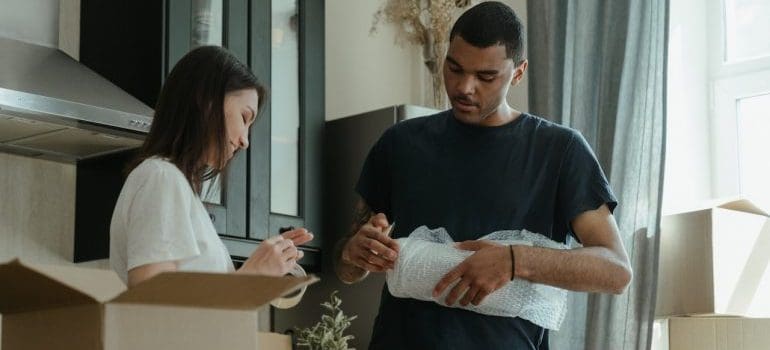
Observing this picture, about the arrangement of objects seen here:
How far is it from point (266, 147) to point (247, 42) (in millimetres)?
308

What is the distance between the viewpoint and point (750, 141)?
134 inches

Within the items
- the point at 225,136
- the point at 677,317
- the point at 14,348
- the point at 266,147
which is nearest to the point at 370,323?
the point at 266,147

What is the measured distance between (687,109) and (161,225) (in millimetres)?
2439

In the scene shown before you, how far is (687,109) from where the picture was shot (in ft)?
11.4

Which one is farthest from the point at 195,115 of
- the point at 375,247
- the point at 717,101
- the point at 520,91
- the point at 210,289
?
the point at 717,101

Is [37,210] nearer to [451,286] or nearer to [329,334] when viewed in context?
[329,334]

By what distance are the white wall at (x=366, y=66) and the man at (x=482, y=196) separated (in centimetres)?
171

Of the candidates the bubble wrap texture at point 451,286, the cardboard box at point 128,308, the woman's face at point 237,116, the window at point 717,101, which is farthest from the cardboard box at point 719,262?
the cardboard box at point 128,308

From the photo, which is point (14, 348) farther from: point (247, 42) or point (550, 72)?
point (550, 72)

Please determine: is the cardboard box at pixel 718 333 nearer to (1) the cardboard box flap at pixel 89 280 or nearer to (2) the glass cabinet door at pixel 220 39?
(2) the glass cabinet door at pixel 220 39

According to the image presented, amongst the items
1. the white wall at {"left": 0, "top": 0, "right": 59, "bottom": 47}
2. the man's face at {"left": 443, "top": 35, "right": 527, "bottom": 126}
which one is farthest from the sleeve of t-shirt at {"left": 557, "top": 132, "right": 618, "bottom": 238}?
the white wall at {"left": 0, "top": 0, "right": 59, "bottom": 47}

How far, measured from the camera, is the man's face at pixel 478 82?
6.22 feet

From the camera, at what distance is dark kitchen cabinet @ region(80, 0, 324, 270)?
295 centimetres

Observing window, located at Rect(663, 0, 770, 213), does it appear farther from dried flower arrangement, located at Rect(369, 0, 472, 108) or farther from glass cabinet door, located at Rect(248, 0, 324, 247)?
glass cabinet door, located at Rect(248, 0, 324, 247)
